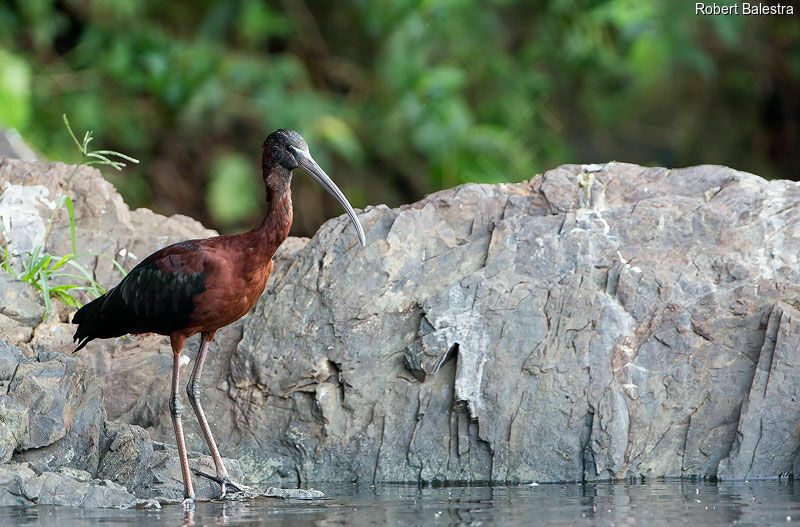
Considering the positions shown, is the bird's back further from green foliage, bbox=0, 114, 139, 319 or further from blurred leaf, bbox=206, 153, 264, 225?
blurred leaf, bbox=206, 153, 264, 225

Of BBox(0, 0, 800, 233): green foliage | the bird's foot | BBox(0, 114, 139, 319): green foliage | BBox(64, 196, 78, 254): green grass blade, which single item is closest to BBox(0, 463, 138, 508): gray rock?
the bird's foot

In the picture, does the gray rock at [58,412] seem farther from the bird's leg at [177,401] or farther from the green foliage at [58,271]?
the green foliage at [58,271]

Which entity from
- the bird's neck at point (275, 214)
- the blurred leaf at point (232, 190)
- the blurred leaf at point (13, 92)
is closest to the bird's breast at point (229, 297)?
the bird's neck at point (275, 214)

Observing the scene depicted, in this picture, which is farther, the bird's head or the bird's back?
the bird's head

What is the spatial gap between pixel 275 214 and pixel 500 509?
217cm

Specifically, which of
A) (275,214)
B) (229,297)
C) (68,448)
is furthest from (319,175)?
(68,448)

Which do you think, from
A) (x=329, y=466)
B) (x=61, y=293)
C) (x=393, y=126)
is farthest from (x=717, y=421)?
(x=393, y=126)

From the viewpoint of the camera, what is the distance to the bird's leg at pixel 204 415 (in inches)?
238

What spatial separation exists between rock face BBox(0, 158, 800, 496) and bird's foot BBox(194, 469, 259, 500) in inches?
18.9

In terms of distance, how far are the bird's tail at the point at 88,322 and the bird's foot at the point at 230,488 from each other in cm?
114

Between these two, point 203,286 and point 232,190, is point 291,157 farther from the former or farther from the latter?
point 232,190

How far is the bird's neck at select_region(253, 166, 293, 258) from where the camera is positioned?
241 inches

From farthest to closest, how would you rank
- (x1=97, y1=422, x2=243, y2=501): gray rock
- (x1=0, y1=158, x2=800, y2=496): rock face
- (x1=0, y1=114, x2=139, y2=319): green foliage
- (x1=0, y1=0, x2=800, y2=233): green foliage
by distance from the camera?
(x1=0, y1=0, x2=800, y2=233): green foliage → (x1=0, y1=114, x2=139, y2=319): green foliage → (x1=0, y1=158, x2=800, y2=496): rock face → (x1=97, y1=422, x2=243, y2=501): gray rock

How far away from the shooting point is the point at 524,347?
654cm
